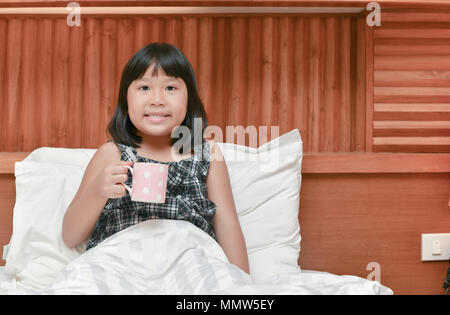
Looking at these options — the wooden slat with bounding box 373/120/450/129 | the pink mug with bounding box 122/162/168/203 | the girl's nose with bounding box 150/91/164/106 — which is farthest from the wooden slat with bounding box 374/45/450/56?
the pink mug with bounding box 122/162/168/203

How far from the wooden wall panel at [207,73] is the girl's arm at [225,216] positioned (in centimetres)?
47

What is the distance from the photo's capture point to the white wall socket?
4.36 feet

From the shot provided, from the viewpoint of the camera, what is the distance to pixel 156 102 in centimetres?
101

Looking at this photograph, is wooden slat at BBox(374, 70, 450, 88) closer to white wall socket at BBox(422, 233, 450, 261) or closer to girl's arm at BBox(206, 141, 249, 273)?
white wall socket at BBox(422, 233, 450, 261)

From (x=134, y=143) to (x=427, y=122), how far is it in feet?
3.59

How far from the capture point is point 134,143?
1113 mm

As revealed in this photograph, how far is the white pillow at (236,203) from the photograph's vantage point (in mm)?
1082

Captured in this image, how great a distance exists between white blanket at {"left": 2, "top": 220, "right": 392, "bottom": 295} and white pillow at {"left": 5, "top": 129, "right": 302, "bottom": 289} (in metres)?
0.21

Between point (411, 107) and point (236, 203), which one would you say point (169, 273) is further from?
point (411, 107)

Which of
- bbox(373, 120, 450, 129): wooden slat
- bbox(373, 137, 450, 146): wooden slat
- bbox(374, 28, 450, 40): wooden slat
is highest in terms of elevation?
bbox(374, 28, 450, 40): wooden slat

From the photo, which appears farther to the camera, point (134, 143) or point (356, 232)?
point (356, 232)
